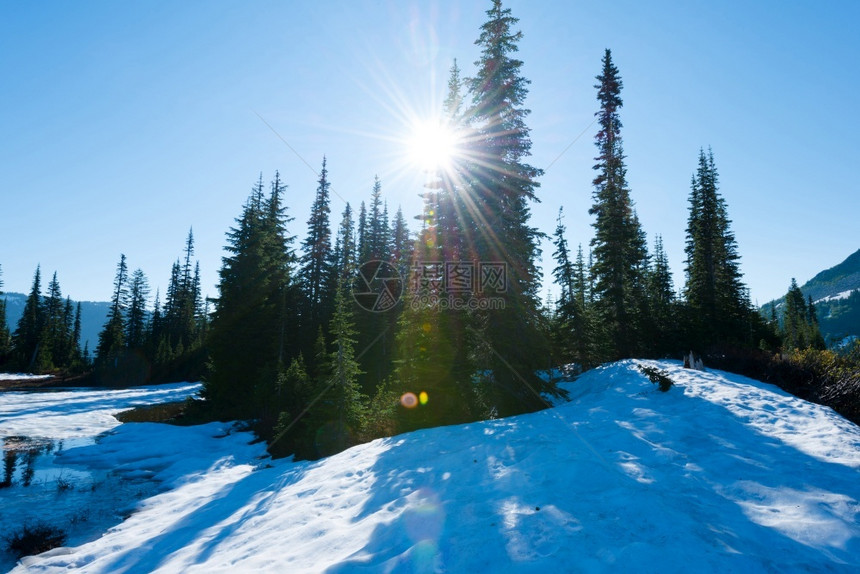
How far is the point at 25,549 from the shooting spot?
924 centimetres

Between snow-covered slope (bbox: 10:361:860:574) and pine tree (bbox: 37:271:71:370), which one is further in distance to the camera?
pine tree (bbox: 37:271:71:370)

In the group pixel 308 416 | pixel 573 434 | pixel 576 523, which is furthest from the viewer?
pixel 308 416

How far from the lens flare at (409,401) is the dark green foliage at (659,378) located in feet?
29.7

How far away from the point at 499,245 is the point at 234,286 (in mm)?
23233

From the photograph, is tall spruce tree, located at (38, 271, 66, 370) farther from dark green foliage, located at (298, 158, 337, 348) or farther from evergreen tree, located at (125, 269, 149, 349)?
dark green foliage, located at (298, 158, 337, 348)

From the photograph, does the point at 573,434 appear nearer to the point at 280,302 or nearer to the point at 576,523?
the point at 576,523

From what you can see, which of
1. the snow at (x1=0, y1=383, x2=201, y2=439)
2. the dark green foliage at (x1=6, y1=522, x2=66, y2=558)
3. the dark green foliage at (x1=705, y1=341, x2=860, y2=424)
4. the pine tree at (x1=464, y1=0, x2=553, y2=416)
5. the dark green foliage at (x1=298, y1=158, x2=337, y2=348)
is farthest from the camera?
the dark green foliage at (x1=298, y1=158, x2=337, y2=348)

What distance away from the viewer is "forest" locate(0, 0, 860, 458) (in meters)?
16.2

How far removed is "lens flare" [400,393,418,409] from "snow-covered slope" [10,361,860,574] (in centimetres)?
366

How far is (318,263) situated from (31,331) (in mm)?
60024

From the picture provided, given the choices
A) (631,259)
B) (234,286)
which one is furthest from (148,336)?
(631,259)

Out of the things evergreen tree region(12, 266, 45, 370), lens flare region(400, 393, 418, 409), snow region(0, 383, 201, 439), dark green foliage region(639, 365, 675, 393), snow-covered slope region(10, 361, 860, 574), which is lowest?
snow region(0, 383, 201, 439)

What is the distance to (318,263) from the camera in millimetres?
38500

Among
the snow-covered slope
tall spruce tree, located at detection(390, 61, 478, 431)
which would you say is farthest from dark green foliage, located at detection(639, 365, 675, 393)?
tall spruce tree, located at detection(390, 61, 478, 431)
